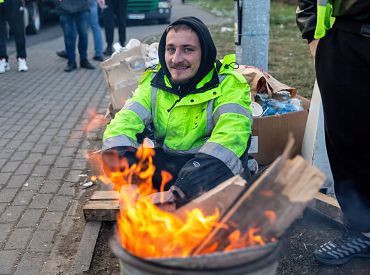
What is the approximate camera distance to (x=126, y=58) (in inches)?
205

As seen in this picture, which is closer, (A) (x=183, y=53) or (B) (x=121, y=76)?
(A) (x=183, y=53)

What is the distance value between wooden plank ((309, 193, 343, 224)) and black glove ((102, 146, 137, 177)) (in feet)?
4.32

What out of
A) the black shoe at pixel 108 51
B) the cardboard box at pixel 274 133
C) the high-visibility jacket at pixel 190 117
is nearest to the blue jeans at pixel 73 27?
the black shoe at pixel 108 51

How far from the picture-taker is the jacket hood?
9.00 ft

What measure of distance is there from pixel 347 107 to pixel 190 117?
93 centimetres

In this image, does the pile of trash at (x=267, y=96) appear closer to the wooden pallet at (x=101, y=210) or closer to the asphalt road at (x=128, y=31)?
the wooden pallet at (x=101, y=210)

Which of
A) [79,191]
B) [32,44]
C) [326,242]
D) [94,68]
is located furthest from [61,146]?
[32,44]

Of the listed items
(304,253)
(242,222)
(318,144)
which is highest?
(242,222)

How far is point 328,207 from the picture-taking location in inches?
127

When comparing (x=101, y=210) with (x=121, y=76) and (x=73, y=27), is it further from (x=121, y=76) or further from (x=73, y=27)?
(x=73, y=27)

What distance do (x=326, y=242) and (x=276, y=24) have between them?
1201 centimetres

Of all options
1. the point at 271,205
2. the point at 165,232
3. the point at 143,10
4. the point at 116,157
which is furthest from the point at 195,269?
the point at 143,10

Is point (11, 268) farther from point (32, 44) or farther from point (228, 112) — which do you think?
point (32, 44)

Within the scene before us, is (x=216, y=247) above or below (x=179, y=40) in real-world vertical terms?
below
